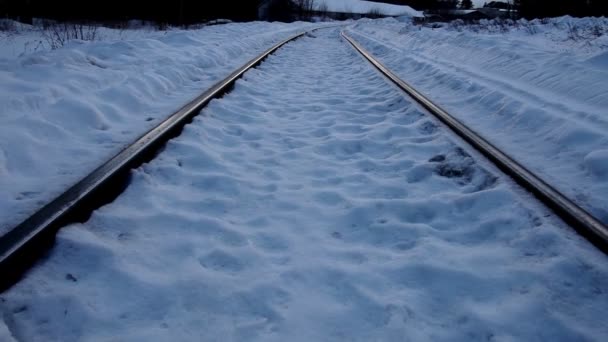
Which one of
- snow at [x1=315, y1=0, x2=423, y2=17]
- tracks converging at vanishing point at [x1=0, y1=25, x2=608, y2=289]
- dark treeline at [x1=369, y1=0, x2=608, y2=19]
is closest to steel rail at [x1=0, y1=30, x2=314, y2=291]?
tracks converging at vanishing point at [x1=0, y1=25, x2=608, y2=289]

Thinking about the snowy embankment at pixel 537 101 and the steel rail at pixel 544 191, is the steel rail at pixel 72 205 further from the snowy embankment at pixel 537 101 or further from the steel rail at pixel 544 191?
the snowy embankment at pixel 537 101

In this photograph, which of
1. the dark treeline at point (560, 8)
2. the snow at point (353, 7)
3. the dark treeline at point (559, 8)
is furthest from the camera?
the snow at point (353, 7)

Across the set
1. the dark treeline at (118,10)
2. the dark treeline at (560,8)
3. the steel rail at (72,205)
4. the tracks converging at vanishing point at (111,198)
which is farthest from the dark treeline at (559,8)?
the steel rail at (72,205)

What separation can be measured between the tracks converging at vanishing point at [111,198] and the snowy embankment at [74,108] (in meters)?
0.19

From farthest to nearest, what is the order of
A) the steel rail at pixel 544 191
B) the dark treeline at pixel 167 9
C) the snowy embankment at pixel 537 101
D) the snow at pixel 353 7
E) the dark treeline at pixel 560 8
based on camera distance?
the snow at pixel 353 7 → the dark treeline at pixel 167 9 → the dark treeline at pixel 560 8 → the snowy embankment at pixel 537 101 → the steel rail at pixel 544 191

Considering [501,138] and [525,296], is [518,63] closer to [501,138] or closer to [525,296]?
[501,138]

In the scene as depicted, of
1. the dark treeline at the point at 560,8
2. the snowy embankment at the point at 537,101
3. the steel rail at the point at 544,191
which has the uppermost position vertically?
the dark treeline at the point at 560,8

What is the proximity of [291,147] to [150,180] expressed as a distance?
1408mm

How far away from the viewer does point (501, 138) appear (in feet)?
12.3

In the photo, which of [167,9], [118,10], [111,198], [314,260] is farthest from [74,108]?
[118,10]

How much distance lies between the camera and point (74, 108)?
3684 mm

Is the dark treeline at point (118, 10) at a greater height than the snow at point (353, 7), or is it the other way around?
the snow at point (353, 7)

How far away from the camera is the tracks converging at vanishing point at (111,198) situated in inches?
68.1

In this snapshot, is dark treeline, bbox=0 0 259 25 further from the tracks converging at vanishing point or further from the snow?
the snow
